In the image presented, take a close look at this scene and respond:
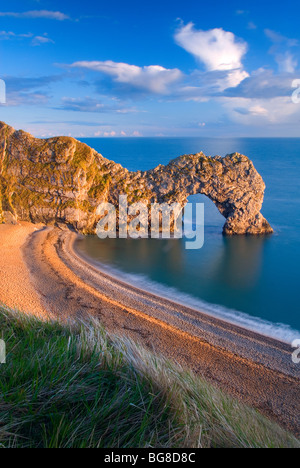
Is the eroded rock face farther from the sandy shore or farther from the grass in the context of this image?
the grass

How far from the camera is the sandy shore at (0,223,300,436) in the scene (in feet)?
31.6

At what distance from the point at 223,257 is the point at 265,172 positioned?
4456 cm

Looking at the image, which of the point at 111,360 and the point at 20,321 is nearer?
the point at 111,360

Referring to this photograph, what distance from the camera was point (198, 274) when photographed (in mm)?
21375

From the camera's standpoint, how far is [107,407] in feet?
11.8

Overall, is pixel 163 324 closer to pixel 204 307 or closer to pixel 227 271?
pixel 204 307

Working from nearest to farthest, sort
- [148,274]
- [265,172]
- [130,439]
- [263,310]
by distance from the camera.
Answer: [130,439], [263,310], [148,274], [265,172]

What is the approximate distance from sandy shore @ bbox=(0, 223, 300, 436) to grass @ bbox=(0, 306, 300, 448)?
223 inches

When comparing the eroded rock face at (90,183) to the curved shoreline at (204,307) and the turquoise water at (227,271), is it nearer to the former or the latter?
the turquoise water at (227,271)

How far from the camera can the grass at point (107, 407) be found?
3.26 meters

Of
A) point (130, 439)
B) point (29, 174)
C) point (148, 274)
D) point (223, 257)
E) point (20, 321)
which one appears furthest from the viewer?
point (29, 174)

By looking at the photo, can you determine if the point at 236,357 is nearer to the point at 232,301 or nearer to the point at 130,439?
the point at 232,301

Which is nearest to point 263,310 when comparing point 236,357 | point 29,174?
point 236,357

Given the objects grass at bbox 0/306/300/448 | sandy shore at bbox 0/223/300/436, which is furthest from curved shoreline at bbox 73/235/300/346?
grass at bbox 0/306/300/448
